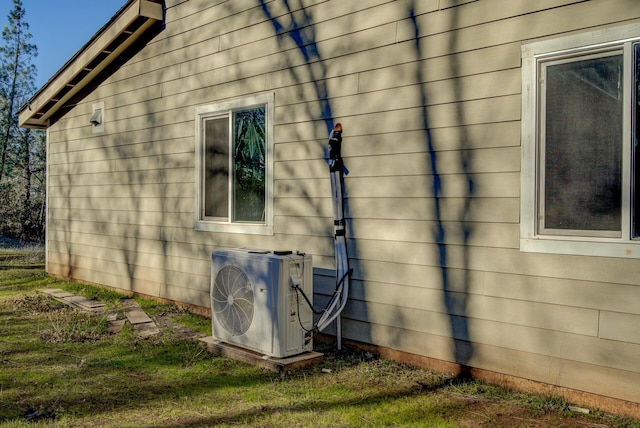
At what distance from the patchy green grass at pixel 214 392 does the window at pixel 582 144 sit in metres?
1.03

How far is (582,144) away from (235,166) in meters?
3.46

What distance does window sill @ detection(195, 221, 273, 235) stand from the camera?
5219 millimetres

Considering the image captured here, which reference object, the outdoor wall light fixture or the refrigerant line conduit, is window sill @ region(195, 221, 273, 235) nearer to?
the refrigerant line conduit

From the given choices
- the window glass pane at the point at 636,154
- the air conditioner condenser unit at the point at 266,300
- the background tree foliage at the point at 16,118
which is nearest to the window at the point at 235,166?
the air conditioner condenser unit at the point at 266,300

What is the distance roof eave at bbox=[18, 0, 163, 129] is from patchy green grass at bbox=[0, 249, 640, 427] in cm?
395

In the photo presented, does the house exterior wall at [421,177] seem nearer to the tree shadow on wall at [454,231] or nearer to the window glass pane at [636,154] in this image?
the tree shadow on wall at [454,231]

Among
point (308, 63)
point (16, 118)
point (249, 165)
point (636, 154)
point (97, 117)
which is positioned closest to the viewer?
point (636, 154)

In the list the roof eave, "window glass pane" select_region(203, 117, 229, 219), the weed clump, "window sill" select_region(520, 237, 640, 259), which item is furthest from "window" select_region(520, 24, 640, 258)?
the roof eave

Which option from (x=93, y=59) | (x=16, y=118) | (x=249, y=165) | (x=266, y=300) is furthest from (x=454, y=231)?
(x=16, y=118)

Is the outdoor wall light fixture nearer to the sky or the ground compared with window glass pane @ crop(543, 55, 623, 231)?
nearer to the sky

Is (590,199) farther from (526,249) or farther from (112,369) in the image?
(112,369)

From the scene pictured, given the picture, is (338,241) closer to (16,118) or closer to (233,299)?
(233,299)

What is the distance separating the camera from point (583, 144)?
127 inches

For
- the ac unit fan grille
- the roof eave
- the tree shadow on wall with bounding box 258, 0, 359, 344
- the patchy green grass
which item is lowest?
the patchy green grass
